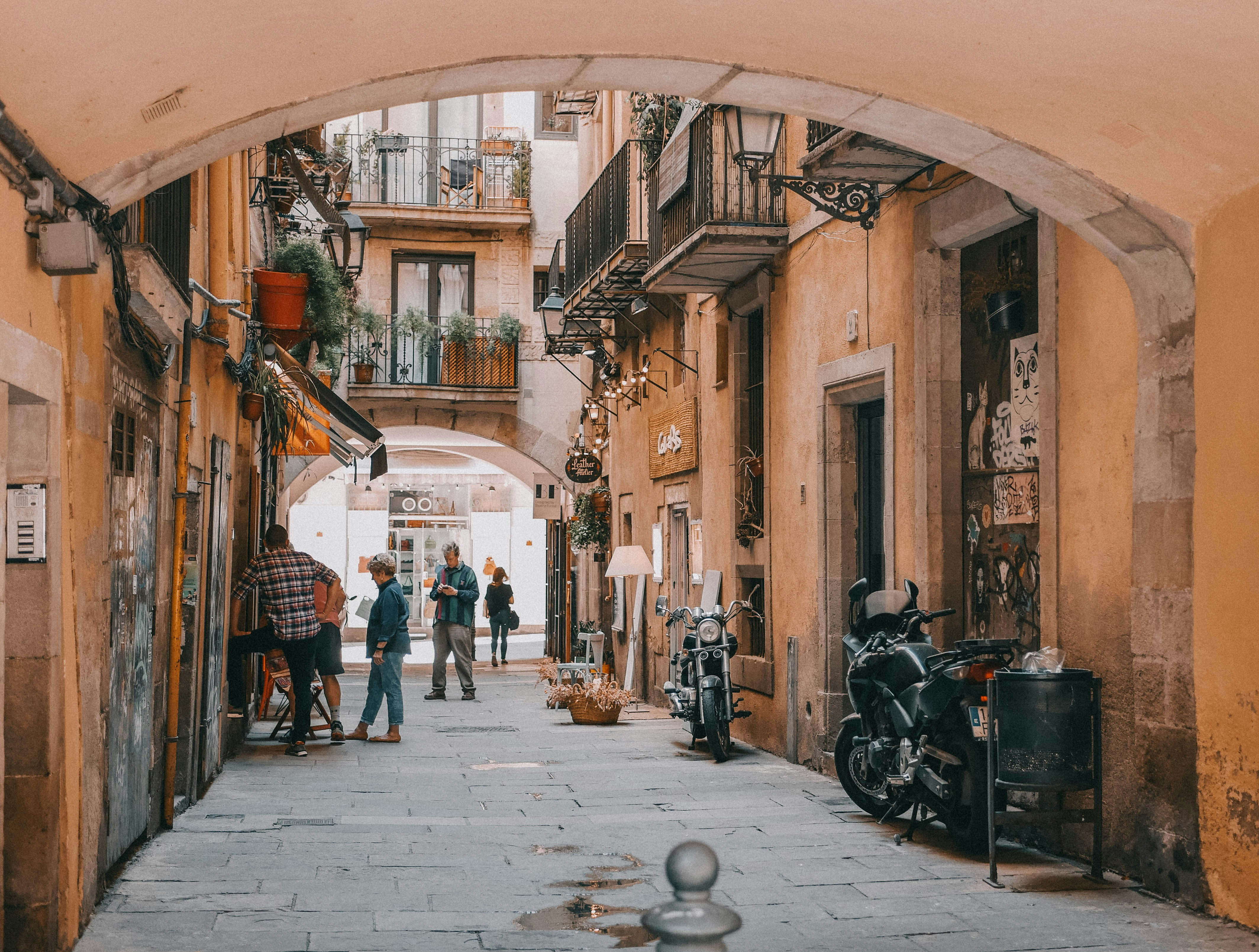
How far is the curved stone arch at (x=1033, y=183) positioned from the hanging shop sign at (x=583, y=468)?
554 inches

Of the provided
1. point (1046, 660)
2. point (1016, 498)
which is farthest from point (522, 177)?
point (1046, 660)

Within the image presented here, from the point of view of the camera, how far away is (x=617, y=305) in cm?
1784

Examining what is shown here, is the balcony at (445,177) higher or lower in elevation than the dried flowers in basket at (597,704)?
higher

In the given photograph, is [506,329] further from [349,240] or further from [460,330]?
[349,240]

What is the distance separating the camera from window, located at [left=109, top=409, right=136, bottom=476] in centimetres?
640

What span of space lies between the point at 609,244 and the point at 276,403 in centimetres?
609

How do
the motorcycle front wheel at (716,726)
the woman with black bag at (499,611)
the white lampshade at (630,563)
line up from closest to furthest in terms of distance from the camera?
the motorcycle front wheel at (716,726) → the white lampshade at (630,563) → the woman with black bag at (499,611)

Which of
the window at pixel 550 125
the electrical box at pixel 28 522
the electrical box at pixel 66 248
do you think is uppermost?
the window at pixel 550 125

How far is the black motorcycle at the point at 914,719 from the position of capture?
704cm

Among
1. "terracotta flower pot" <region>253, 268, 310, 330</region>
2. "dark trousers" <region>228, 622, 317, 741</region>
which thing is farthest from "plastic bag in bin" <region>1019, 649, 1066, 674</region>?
"terracotta flower pot" <region>253, 268, 310, 330</region>

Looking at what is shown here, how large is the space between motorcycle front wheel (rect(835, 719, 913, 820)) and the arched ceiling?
12.4 feet

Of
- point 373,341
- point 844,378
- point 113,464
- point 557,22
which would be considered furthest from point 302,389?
point 373,341

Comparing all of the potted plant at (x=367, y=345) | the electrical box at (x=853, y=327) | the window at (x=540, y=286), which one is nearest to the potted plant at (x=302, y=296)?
the electrical box at (x=853, y=327)

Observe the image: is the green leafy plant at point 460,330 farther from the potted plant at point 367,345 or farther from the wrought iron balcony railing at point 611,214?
the wrought iron balcony railing at point 611,214
